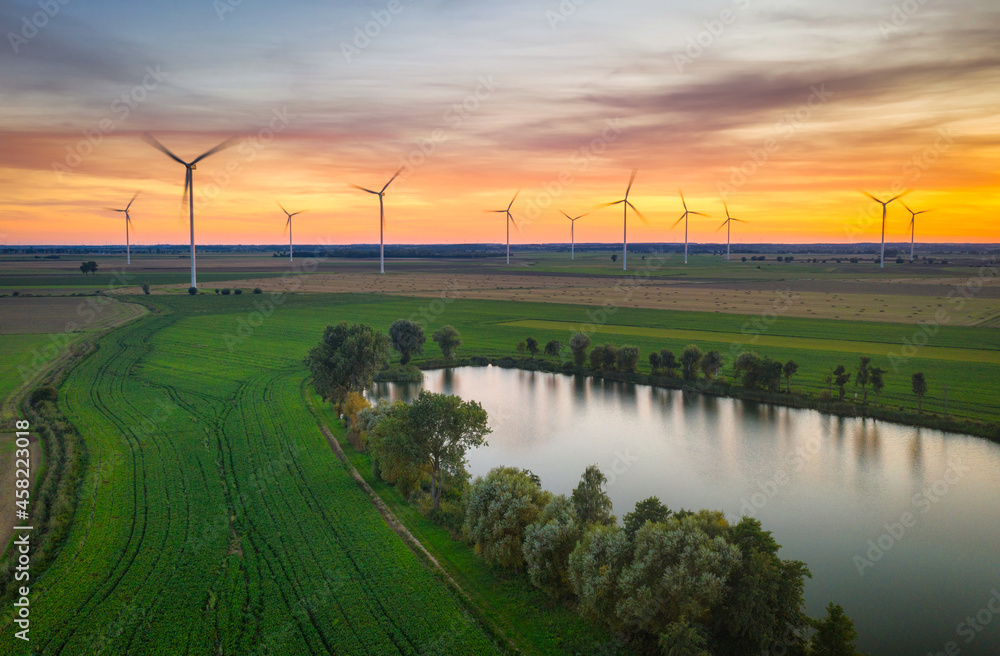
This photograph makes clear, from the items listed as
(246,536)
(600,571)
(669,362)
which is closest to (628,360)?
(669,362)

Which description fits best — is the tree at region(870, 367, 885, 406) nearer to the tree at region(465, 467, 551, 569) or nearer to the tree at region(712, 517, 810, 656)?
the tree at region(465, 467, 551, 569)

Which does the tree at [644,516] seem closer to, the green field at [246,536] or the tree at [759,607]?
the tree at [759,607]

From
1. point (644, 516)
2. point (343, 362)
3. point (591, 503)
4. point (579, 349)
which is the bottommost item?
point (591, 503)

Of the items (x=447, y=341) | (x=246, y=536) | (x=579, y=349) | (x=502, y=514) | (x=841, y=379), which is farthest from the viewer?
(x=447, y=341)

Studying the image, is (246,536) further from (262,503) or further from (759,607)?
(759,607)

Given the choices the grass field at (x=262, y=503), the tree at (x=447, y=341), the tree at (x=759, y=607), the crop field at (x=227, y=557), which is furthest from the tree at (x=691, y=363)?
the tree at (x=759, y=607)

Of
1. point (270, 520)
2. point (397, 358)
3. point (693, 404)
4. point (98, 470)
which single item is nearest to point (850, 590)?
point (270, 520)
